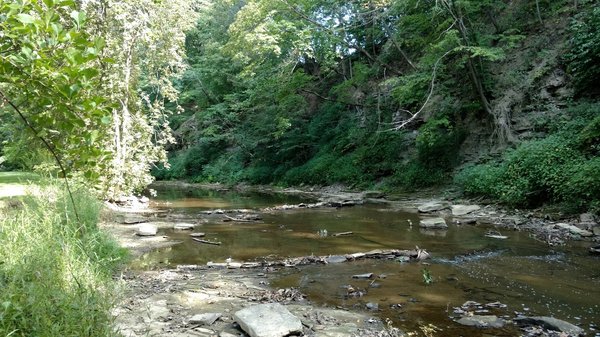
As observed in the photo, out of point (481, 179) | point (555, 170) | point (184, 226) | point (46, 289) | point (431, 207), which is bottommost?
point (431, 207)

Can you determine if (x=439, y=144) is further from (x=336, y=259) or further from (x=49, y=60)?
(x=49, y=60)

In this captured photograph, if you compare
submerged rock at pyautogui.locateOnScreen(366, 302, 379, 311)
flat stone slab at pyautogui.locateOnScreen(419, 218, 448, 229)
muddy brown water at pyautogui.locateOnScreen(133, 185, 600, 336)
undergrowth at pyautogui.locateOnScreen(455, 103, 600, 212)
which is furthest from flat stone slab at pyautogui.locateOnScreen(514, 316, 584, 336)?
undergrowth at pyautogui.locateOnScreen(455, 103, 600, 212)

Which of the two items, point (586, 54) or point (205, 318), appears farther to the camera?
point (586, 54)

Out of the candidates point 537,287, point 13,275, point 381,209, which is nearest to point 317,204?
point 381,209

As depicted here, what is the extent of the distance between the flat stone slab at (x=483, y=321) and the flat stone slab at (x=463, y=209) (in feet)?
23.5

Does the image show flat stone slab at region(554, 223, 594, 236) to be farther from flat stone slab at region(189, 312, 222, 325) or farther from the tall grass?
the tall grass

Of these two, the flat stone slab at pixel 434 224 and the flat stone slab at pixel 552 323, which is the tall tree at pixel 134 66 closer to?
the flat stone slab at pixel 434 224

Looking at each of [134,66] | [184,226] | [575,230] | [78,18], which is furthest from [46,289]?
[134,66]

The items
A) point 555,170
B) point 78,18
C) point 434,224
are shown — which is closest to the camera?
point 78,18

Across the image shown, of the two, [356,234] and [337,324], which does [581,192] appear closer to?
[356,234]

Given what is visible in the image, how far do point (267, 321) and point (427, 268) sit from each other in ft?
10.3

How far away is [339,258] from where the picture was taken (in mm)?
6598

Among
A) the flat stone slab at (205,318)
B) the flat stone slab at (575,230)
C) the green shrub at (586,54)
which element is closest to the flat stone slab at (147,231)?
the flat stone slab at (205,318)

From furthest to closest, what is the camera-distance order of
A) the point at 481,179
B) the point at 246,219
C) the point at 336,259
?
the point at 481,179 → the point at 246,219 → the point at 336,259
